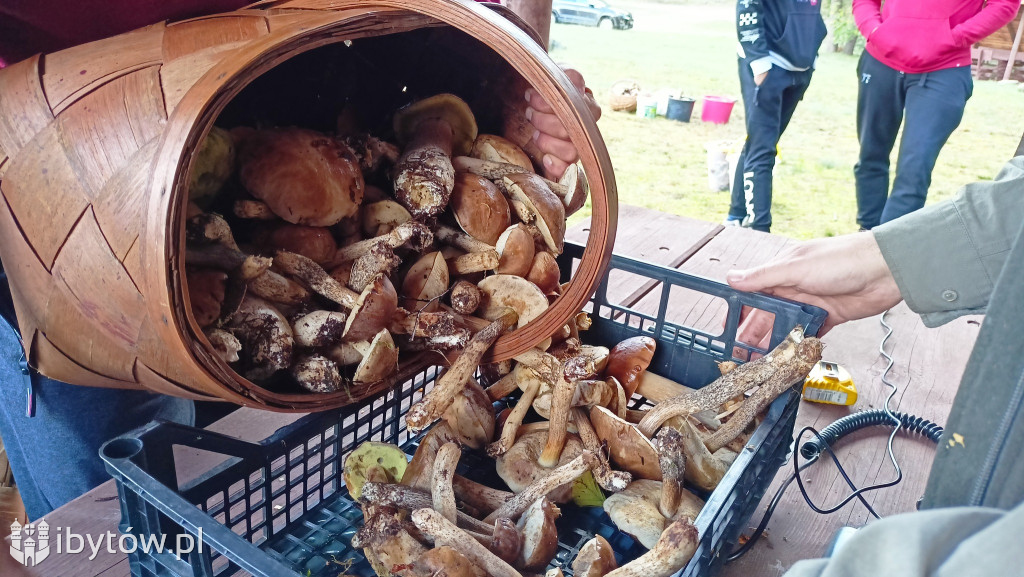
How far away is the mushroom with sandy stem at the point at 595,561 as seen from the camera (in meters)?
0.63

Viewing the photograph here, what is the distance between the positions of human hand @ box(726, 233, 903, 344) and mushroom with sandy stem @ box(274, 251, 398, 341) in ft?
1.76

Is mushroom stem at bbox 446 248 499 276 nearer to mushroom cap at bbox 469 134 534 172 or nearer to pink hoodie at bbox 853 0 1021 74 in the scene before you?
mushroom cap at bbox 469 134 534 172

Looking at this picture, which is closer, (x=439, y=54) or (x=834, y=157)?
(x=439, y=54)

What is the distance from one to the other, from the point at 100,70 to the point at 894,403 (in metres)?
1.21

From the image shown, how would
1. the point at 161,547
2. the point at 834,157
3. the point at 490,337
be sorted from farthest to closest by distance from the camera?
the point at 834,157 → the point at 490,337 → the point at 161,547

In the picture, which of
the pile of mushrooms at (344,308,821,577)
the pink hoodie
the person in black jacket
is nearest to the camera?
the pile of mushrooms at (344,308,821,577)

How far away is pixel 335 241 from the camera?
93 centimetres

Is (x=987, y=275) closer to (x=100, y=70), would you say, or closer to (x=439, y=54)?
(x=439, y=54)

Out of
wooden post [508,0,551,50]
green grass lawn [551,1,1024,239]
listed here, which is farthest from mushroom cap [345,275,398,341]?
green grass lawn [551,1,1024,239]

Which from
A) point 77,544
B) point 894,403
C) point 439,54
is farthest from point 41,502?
point 894,403

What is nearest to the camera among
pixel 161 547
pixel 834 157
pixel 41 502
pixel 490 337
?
pixel 161 547

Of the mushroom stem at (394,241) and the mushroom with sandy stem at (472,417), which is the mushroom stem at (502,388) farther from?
the mushroom stem at (394,241)

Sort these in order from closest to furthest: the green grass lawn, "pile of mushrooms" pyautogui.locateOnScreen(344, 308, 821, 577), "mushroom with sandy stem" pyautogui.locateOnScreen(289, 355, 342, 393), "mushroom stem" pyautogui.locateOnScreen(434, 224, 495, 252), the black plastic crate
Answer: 1. the black plastic crate
2. "pile of mushrooms" pyautogui.locateOnScreen(344, 308, 821, 577)
3. "mushroom with sandy stem" pyautogui.locateOnScreen(289, 355, 342, 393)
4. "mushroom stem" pyautogui.locateOnScreen(434, 224, 495, 252)
5. the green grass lawn

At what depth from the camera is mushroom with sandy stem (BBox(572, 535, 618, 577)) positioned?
63 cm
